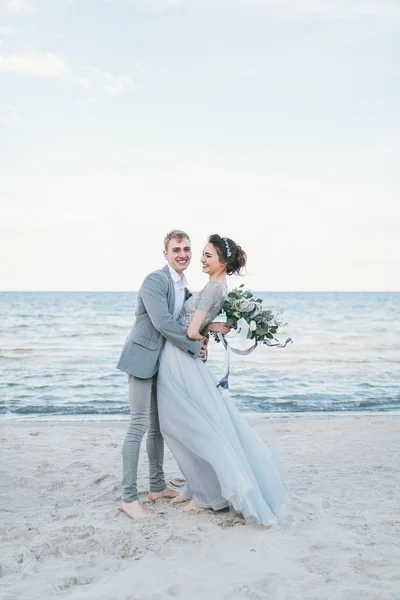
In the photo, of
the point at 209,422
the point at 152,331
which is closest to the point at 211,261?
the point at 152,331

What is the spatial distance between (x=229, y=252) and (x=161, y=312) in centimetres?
73

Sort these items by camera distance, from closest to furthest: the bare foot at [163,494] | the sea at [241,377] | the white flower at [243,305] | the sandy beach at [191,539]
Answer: the sandy beach at [191,539] → the white flower at [243,305] → the bare foot at [163,494] → the sea at [241,377]

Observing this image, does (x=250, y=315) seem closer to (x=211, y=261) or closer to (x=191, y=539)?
(x=211, y=261)

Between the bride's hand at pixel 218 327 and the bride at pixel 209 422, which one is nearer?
the bride at pixel 209 422

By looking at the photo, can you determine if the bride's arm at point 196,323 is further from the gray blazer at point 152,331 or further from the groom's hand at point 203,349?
the groom's hand at point 203,349

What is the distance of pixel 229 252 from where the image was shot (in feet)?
14.2

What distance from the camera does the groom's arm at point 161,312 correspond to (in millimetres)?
4191

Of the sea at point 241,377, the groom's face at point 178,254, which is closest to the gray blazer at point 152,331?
the groom's face at point 178,254

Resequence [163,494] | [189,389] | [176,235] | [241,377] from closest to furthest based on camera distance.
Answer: [189,389] < [176,235] < [163,494] < [241,377]

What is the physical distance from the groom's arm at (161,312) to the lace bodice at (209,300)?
151 millimetres

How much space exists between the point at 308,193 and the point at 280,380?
14667mm

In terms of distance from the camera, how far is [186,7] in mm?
12125

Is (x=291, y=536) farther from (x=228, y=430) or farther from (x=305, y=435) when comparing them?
(x=305, y=435)

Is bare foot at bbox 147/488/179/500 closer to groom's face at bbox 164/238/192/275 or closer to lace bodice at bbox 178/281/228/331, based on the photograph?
lace bodice at bbox 178/281/228/331
